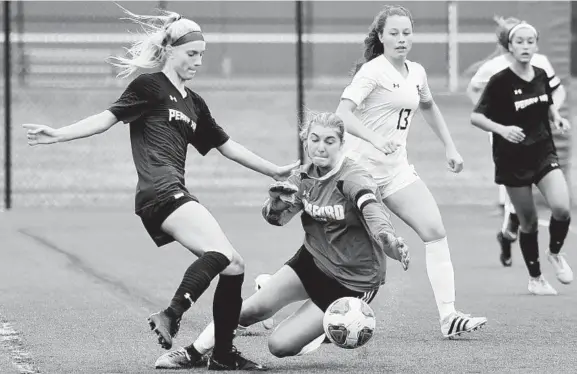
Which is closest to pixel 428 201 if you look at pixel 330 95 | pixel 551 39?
pixel 551 39

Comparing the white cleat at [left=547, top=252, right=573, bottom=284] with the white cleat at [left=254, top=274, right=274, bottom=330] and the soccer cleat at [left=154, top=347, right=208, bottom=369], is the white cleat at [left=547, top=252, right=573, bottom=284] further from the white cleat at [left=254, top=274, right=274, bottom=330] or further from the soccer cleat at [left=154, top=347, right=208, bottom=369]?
the soccer cleat at [left=154, top=347, right=208, bottom=369]

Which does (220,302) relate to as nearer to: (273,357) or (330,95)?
(273,357)

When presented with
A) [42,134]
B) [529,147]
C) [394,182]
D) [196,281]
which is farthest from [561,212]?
[42,134]

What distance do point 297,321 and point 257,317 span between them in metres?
0.28

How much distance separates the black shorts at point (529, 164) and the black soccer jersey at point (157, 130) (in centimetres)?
348

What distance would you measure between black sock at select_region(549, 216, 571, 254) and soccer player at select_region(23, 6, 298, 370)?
3.49m

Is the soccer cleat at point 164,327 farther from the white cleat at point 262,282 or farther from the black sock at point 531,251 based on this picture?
the black sock at point 531,251

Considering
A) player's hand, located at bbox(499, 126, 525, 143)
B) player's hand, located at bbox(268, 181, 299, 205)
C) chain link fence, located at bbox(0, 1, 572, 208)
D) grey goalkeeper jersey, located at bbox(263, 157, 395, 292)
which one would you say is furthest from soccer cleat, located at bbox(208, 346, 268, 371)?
chain link fence, located at bbox(0, 1, 572, 208)

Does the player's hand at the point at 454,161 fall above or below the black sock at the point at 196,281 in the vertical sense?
above

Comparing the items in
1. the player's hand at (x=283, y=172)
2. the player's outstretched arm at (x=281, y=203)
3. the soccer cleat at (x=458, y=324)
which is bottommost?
the soccer cleat at (x=458, y=324)

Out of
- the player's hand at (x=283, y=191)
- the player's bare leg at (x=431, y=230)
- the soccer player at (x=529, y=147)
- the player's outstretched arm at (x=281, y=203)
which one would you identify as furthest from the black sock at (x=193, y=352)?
the soccer player at (x=529, y=147)

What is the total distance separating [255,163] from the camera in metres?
7.47

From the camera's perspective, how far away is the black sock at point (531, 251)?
1007 cm

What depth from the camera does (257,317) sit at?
736 cm
